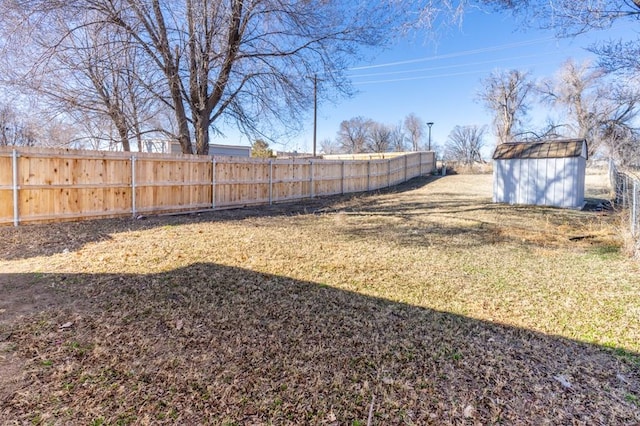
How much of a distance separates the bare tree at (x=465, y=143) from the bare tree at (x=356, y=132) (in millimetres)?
14491

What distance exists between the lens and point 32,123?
37.9ft

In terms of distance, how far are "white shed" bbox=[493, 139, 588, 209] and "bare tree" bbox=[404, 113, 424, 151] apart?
44333 millimetres

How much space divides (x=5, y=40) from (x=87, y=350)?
8.81 m

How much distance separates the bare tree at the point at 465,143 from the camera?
5429cm

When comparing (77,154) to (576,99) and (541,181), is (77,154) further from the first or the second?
(576,99)

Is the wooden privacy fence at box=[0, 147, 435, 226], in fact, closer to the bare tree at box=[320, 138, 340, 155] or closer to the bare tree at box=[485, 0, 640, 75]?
the bare tree at box=[485, 0, 640, 75]

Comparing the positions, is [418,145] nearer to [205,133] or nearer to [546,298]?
[205,133]

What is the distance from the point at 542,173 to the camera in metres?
10.9

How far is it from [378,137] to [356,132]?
340 centimetres

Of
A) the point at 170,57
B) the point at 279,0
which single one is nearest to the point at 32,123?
the point at 170,57

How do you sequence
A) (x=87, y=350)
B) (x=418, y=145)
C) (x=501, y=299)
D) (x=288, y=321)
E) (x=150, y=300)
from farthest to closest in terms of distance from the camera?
1. (x=418, y=145)
2. (x=501, y=299)
3. (x=150, y=300)
4. (x=288, y=321)
5. (x=87, y=350)

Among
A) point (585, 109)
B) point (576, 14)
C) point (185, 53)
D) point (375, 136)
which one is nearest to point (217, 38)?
point (185, 53)

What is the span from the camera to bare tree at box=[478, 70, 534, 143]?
107 ft

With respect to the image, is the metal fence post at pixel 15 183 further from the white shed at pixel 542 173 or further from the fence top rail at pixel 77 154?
the white shed at pixel 542 173
